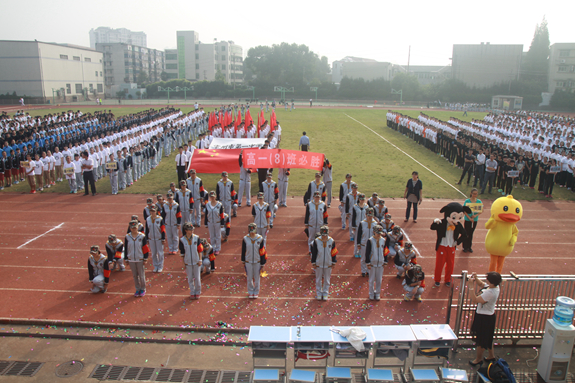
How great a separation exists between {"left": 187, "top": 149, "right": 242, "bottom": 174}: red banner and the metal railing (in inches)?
426

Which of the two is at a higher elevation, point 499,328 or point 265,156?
point 265,156

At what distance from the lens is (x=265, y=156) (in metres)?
14.5

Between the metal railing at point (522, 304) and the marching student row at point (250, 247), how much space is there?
172cm

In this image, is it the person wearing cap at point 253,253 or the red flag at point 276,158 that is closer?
the person wearing cap at point 253,253

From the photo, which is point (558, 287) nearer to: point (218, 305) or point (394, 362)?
point (394, 362)

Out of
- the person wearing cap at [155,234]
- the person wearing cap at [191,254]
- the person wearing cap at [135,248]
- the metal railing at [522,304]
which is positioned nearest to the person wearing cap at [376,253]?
the metal railing at [522,304]

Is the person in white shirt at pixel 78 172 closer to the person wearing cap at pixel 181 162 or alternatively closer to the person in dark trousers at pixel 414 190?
the person wearing cap at pixel 181 162

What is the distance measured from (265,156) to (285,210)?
7.39 ft

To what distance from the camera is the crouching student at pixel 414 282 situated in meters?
8.72

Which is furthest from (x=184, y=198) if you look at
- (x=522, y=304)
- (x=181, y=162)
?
(x=522, y=304)

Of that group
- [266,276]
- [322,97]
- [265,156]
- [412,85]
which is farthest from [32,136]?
[412,85]

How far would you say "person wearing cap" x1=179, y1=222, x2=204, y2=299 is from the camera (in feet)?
28.5

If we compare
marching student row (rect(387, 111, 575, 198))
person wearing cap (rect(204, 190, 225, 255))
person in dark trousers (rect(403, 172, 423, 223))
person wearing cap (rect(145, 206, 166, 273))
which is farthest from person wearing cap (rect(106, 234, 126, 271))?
marching student row (rect(387, 111, 575, 198))

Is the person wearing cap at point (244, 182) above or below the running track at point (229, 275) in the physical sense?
above
